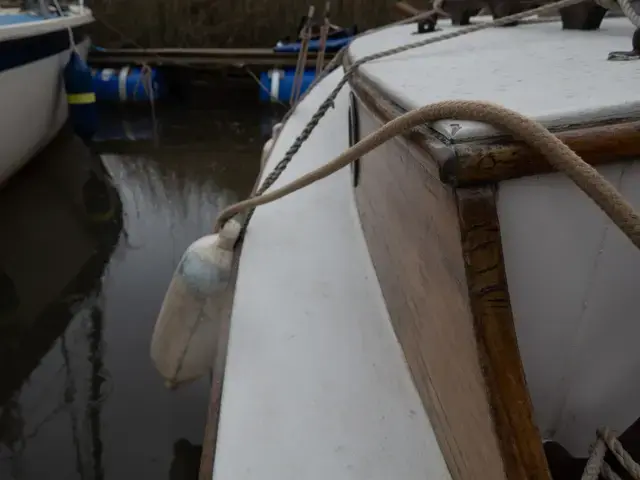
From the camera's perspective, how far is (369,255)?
1446 millimetres

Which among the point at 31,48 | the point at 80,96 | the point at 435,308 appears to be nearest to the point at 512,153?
the point at 435,308

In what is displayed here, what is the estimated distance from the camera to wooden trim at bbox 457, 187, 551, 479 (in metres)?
0.68

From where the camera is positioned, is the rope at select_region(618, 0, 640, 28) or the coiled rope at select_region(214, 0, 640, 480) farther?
the rope at select_region(618, 0, 640, 28)

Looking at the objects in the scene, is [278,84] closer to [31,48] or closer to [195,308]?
[31,48]

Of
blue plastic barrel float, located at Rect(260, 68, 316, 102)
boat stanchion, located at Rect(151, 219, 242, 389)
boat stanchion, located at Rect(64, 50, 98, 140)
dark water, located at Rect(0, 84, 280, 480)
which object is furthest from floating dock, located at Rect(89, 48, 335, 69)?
boat stanchion, located at Rect(151, 219, 242, 389)

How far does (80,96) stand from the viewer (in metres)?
5.02

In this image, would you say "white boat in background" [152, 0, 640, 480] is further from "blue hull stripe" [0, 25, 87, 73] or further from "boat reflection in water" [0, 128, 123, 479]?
"blue hull stripe" [0, 25, 87, 73]

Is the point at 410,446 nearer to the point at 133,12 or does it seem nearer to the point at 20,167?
the point at 20,167

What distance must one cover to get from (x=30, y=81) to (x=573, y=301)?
412cm

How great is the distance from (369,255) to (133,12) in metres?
7.02

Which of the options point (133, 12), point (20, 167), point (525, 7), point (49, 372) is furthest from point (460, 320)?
point (133, 12)

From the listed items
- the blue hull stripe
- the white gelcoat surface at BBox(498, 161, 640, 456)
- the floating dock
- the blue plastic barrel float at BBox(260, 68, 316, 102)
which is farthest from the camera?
the floating dock

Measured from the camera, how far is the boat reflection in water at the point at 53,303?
2.09 meters

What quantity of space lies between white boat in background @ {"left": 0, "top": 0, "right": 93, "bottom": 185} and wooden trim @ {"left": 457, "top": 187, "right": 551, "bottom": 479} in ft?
11.6
